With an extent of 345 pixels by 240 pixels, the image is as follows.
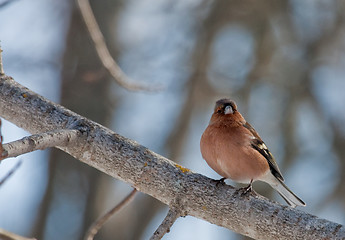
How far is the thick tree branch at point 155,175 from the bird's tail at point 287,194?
51.5 inches

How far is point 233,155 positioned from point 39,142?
185 centimetres

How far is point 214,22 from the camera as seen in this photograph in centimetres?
869

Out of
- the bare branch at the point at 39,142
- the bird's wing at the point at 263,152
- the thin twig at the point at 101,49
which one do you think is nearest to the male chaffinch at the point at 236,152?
the bird's wing at the point at 263,152

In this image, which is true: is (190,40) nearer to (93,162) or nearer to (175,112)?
(175,112)

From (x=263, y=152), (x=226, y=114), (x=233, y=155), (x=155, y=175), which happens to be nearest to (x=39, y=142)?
(x=155, y=175)

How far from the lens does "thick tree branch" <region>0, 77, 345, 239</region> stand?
301 cm

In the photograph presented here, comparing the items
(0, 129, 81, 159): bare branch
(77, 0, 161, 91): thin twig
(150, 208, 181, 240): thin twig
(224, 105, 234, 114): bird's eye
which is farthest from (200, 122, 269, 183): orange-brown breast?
(0, 129, 81, 159): bare branch

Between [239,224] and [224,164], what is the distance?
92 cm

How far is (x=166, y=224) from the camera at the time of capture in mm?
2852

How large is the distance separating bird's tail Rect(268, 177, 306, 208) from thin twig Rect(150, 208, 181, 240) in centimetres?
166

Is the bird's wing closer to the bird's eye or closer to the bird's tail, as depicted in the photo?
the bird's tail

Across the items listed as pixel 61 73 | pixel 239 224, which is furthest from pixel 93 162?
pixel 61 73

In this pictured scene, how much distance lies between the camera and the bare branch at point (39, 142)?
7.50 ft

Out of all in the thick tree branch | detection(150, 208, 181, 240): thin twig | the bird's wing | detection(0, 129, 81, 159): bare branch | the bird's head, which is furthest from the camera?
the bird's head
